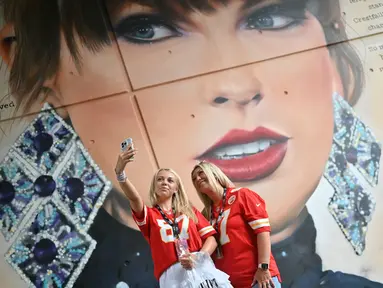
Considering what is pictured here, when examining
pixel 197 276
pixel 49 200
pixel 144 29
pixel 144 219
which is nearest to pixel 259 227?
pixel 197 276

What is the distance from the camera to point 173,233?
2525 mm

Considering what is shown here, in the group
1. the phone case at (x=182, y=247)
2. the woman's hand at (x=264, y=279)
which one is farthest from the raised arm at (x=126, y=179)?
the woman's hand at (x=264, y=279)

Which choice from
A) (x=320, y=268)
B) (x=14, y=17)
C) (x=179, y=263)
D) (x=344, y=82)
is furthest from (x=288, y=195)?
(x=14, y=17)

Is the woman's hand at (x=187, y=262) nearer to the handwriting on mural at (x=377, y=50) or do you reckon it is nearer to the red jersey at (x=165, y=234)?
the red jersey at (x=165, y=234)

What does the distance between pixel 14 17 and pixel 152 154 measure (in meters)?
1.41

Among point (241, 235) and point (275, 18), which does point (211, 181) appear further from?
point (275, 18)

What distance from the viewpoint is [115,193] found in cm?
361

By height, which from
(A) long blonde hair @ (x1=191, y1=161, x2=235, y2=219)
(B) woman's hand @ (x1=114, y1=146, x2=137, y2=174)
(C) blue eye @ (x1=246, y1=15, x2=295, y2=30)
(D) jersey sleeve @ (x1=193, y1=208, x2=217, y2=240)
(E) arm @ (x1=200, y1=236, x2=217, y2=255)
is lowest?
(E) arm @ (x1=200, y1=236, x2=217, y2=255)

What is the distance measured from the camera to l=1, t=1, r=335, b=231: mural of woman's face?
3.70 metres

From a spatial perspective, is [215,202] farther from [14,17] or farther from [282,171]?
[14,17]

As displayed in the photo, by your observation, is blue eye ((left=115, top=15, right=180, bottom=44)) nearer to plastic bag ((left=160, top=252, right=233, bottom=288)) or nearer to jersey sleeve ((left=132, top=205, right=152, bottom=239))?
jersey sleeve ((left=132, top=205, right=152, bottom=239))

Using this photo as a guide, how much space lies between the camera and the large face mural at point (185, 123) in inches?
139

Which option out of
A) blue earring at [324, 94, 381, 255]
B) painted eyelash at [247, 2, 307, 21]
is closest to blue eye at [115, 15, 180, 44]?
painted eyelash at [247, 2, 307, 21]

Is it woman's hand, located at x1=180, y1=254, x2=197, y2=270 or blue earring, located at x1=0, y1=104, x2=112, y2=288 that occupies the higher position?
blue earring, located at x1=0, y1=104, x2=112, y2=288
